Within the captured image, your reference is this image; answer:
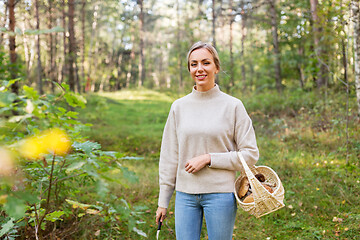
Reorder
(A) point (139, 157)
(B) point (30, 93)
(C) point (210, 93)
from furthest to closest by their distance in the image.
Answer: (C) point (210, 93)
(A) point (139, 157)
(B) point (30, 93)

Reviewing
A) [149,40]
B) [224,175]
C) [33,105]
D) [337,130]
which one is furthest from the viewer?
[149,40]

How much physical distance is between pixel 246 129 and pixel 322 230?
9.70 feet

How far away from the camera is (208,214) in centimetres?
221

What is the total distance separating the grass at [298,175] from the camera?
4504 mm

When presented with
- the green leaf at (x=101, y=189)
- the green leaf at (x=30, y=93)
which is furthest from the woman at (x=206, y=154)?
the green leaf at (x=30, y=93)

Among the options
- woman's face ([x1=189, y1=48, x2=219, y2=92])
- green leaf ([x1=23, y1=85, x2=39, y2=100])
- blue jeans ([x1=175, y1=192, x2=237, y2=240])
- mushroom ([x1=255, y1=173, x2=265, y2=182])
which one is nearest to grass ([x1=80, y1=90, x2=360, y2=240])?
blue jeans ([x1=175, y1=192, x2=237, y2=240])

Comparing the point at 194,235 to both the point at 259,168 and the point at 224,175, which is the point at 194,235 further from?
the point at 259,168

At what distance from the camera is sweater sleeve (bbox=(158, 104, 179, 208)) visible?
97.0 inches

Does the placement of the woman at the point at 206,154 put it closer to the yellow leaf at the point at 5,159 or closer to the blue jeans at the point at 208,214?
the blue jeans at the point at 208,214

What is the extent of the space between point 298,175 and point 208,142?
14.8 ft

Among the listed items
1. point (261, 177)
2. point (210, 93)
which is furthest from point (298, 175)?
point (210, 93)

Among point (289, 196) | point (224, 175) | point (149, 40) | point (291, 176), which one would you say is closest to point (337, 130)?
point (291, 176)

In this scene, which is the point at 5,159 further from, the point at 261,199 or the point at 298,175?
the point at 298,175

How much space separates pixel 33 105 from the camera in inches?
60.1
